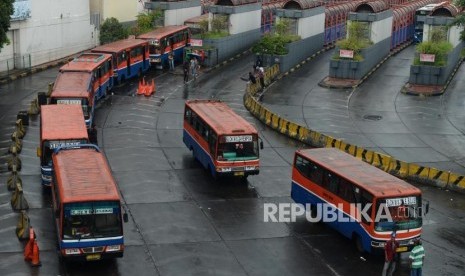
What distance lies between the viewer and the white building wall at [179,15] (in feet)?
234

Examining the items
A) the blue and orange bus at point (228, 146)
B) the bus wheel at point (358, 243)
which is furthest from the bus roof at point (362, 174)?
the blue and orange bus at point (228, 146)

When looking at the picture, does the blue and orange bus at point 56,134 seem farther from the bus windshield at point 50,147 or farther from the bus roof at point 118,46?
the bus roof at point 118,46

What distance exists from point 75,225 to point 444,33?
4525 centimetres

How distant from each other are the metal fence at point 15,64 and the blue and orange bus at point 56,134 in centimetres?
2737

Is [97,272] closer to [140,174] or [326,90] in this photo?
[140,174]

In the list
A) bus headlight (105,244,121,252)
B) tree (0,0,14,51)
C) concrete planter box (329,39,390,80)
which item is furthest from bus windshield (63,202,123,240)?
concrete planter box (329,39,390,80)

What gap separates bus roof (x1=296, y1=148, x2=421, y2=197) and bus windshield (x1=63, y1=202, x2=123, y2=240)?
333 inches

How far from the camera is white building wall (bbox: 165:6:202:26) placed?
71188 millimetres

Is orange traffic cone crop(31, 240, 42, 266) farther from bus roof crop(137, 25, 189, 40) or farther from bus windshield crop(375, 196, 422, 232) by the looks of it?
bus roof crop(137, 25, 189, 40)

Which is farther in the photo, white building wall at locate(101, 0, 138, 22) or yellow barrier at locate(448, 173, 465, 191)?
white building wall at locate(101, 0, 138, 22)

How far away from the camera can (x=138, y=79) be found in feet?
194

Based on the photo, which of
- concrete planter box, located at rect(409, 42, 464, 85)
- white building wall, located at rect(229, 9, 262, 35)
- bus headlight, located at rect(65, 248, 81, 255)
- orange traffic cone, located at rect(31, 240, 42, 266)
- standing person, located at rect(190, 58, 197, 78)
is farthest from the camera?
white building wall, located at rect(229, 9, 262, 35)

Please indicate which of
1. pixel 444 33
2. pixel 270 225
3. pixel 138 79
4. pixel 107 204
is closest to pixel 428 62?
pixel 444 33

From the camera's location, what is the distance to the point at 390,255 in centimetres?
2400
